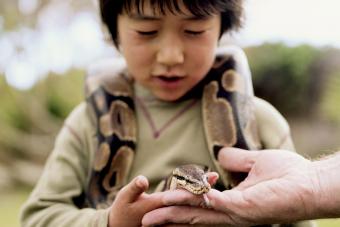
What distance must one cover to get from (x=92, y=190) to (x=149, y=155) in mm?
322

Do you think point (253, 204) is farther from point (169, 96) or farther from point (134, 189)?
point (169, 96)

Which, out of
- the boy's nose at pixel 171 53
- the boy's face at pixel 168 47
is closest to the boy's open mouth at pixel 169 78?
the boy's face at pixel 168 47

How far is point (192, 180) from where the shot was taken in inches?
76.0

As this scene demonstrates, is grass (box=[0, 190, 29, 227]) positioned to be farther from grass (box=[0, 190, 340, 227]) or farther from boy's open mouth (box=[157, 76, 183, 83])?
boy's open mouth (box=[157, 76, 183, 83])

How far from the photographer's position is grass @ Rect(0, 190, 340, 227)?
21.0 feet

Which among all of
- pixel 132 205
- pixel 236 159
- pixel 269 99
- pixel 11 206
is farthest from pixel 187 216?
pixel 269 99

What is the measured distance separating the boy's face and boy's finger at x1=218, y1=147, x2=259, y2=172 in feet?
1.16

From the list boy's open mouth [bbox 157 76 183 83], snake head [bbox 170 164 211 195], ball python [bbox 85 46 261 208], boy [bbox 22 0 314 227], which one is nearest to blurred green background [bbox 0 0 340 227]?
ball python [bbox 85 46 261 208]

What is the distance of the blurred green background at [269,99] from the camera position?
→ 10.2 metres

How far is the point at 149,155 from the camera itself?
8.59ft

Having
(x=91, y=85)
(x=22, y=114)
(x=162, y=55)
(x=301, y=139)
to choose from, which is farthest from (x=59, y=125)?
(x=162, y=55)

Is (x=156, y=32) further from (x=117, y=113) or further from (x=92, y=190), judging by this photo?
(x=92, y=190)

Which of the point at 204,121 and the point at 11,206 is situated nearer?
the point at 204,121

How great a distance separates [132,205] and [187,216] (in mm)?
213
